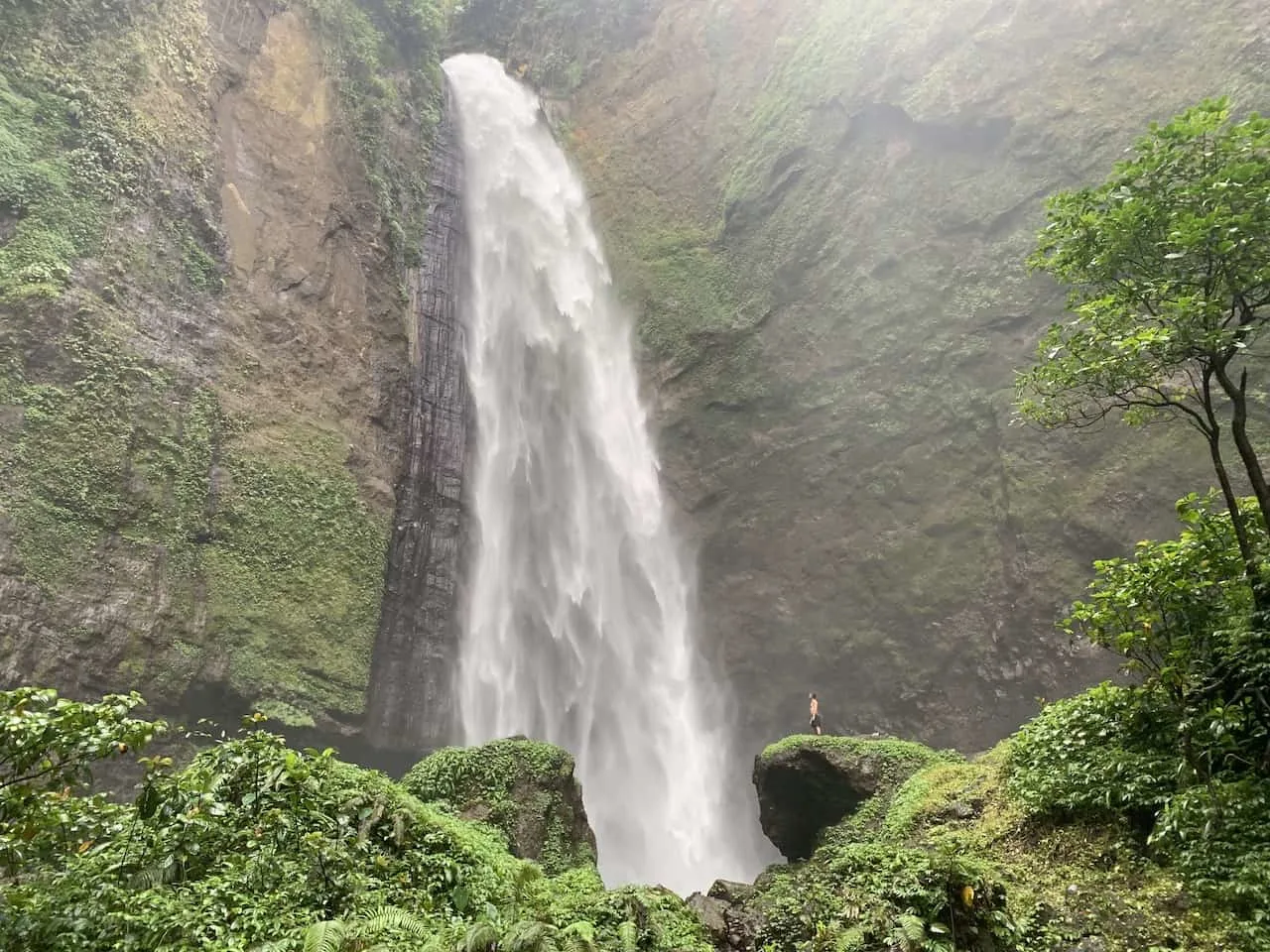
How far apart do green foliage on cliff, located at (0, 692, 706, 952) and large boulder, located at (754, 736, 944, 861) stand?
571 cm

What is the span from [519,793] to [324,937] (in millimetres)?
5895

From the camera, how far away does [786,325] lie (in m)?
21.9

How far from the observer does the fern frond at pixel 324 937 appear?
441cm

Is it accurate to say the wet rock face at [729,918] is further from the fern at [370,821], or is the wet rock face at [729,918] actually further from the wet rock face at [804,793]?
the wet rock face at [804,793]

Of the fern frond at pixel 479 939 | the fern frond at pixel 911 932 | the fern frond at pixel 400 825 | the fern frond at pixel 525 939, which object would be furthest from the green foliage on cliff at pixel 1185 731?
the fern frond at pixel 400 825

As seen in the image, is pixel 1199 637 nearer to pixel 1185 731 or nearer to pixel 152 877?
pixel 1185 731

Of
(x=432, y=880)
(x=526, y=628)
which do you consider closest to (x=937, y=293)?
(x=526, y=628)

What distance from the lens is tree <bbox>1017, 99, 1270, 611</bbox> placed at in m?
5.28

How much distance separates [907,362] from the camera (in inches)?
769

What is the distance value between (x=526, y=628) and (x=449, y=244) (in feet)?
40.4

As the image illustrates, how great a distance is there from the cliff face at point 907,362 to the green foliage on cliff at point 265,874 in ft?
41.3

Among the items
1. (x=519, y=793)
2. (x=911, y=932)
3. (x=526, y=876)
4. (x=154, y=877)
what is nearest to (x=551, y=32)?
(x=519, y=793)

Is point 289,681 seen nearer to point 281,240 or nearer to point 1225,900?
point 281,240

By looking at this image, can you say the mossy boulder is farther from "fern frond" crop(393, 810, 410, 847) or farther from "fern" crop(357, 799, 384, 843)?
"fern" crop(357, 799, 384, 843)
